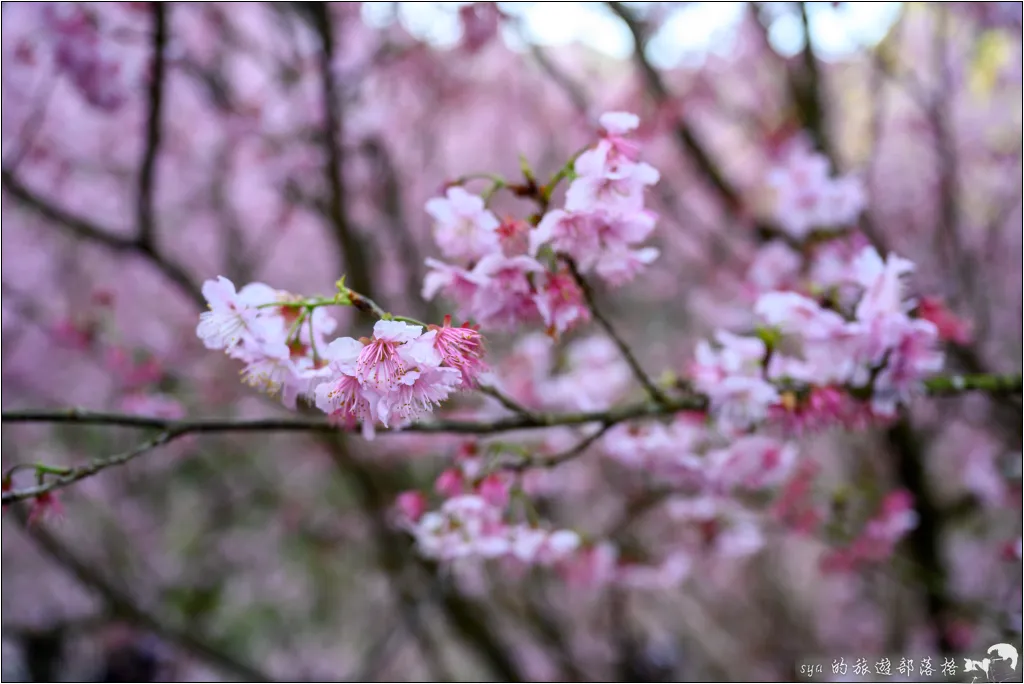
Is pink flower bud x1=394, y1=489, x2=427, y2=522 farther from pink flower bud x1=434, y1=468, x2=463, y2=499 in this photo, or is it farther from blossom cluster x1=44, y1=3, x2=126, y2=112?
blossom cluster x1=44, y1=3, x2=126, y2=112

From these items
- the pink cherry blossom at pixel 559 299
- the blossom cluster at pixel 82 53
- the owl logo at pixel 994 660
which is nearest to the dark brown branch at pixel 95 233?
the blossom cluster at pixel 82 53

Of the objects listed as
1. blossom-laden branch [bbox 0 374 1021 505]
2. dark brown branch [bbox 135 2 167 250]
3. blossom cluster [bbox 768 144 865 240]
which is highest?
dark brown branch [bbox 135 2 167 250]

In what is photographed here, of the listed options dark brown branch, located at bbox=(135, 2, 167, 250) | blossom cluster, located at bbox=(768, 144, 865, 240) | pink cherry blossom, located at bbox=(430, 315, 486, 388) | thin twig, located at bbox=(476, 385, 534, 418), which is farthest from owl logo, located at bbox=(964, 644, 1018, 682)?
dark brown branch, located at bbox=(135, 2, 167, 250)

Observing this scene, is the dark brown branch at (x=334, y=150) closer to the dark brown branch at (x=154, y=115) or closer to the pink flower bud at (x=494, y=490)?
the dark brown branch at (x=154, y=115)

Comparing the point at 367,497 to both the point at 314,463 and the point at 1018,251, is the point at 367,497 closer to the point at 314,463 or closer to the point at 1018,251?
the point at 314,463

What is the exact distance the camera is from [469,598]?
2707mm

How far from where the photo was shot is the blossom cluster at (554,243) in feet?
2.89

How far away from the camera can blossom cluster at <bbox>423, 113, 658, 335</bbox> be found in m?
0.88

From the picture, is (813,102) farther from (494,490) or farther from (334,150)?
(494,490)

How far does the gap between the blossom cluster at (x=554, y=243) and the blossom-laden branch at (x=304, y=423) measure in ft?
0.51

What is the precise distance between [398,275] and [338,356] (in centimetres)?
251

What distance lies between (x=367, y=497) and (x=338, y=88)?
4.75ft

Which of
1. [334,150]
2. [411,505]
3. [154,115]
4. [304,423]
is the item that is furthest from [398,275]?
[304,423]

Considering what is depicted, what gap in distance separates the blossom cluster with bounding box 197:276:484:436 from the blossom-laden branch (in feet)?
0.30
